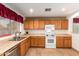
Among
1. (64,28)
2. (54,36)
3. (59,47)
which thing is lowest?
(59,47)

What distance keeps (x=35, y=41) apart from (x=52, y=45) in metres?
1.17

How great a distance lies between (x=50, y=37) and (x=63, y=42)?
35.9 inches

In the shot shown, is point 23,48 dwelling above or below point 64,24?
below

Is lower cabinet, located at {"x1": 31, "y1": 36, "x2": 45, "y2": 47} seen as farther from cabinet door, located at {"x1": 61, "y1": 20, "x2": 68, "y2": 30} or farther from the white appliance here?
cabinet door, located at {"x1": 61, "y1": 20, "x2": 68, "y2": 30}

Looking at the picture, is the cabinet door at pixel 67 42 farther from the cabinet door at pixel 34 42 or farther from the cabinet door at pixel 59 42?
the cabinet door at pixel 34 42

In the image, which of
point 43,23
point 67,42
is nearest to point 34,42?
point 43,23

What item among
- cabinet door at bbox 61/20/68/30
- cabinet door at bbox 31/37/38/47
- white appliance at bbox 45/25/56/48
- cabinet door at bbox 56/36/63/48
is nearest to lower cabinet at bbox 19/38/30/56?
cabinet door at bbox 31/37/38/47

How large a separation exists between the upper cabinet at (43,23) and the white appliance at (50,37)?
0.41 meters

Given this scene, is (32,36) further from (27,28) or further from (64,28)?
(64,28)

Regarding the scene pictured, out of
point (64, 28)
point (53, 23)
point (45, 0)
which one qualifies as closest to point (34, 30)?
point (53, 23)

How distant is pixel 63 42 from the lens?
8.23 m

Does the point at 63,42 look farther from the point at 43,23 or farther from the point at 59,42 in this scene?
the point at 43,23

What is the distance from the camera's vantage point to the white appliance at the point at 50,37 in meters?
8.27

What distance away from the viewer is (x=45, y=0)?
235cm
